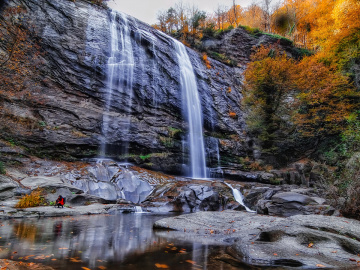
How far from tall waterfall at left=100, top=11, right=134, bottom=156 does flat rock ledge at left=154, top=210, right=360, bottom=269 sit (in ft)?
37.6

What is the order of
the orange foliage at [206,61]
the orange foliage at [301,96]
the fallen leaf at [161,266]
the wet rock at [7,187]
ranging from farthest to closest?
the orange foliage at [206,61]
the orange foliage at [301,96]
the wet rock at [7,187]
the fallen leaf at [161,266]

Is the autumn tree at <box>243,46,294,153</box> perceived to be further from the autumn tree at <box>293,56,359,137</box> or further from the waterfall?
the waterfall

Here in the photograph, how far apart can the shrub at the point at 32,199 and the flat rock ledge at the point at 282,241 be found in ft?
17.2

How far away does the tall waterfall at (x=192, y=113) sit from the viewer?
725 inches

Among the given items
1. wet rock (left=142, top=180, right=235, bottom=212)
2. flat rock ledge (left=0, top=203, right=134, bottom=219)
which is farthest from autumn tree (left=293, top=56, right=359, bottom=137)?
flat rock ledge (left=0, top=203, right=134, bottom=219)

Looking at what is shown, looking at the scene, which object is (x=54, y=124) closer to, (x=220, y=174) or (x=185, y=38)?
(x=220, y=174)

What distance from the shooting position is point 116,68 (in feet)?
58.4

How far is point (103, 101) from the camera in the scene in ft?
54.6

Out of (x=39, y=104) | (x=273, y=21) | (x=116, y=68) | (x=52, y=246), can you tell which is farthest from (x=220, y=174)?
(x=273, y=21)

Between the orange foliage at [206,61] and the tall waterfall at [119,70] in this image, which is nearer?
the tall waterfall at [119,70]

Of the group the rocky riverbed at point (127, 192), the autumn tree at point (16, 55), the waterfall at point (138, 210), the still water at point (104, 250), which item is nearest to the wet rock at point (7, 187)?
the rocky riverbed at point (127, 192)

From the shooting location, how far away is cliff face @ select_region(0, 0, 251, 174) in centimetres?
1412

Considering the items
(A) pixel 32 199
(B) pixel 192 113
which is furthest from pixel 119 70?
(A) pixel 32 199

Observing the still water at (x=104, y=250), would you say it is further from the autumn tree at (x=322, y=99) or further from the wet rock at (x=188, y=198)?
the autumn tree at (x=322, y=99)
